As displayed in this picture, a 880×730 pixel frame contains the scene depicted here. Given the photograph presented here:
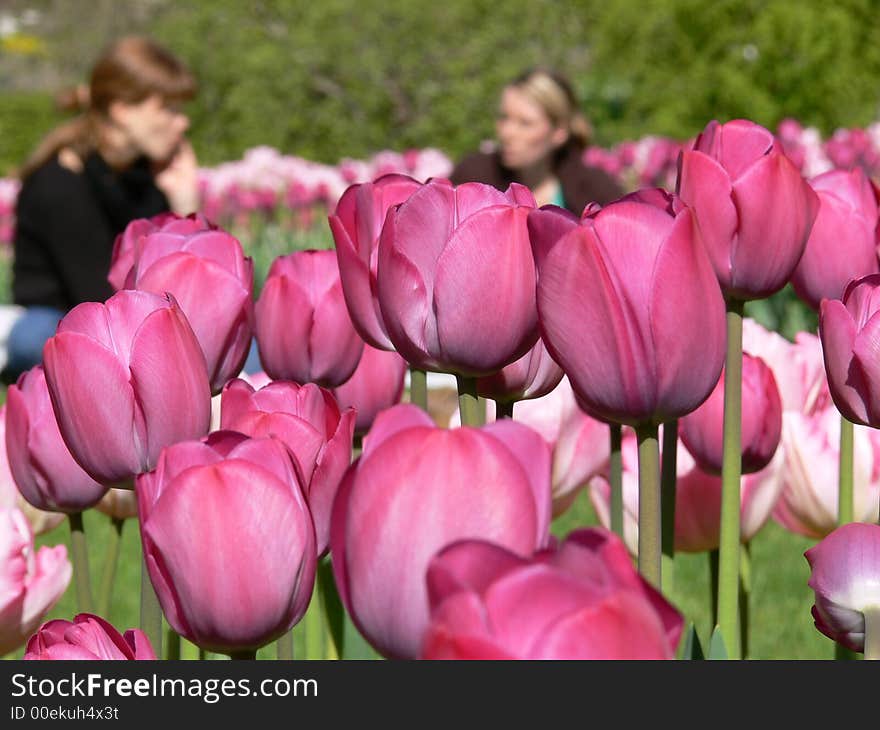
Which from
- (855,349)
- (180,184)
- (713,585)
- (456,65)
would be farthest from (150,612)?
(456,65)

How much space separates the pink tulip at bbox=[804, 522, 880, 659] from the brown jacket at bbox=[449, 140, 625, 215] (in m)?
4.91

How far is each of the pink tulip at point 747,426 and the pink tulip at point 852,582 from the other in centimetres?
27

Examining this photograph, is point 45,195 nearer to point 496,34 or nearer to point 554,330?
point 554,330

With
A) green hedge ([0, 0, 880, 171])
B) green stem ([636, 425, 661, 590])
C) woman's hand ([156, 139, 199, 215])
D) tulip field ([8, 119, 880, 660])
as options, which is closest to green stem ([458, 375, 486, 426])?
tulip field ([8, 119, 880, 660])

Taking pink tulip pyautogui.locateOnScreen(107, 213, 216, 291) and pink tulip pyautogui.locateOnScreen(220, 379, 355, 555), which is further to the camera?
pink tulip pyautogui.locateOnScreen(107, 213, 216, 291)

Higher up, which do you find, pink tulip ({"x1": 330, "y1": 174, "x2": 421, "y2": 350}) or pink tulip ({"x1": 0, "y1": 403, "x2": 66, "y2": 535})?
pink tulip ({"x1": 330, "y1": 174, "x2": 421, "y2": 350})

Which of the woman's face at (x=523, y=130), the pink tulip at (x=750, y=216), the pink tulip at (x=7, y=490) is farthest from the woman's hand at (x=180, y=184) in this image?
the pink tulip at (x=750, y=216)

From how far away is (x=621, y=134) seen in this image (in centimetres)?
1338

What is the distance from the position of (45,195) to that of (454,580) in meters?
4.76

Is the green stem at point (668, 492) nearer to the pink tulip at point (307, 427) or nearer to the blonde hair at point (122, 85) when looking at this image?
the pink tulip at point (307, 427)

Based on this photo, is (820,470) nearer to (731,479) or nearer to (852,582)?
(731,479)

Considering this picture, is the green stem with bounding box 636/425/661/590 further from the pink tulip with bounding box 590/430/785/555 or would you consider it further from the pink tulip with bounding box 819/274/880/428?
the pink tulip with bounding box 590/430/785/555

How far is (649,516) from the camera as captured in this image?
69 cm

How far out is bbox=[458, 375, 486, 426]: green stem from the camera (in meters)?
0.77
